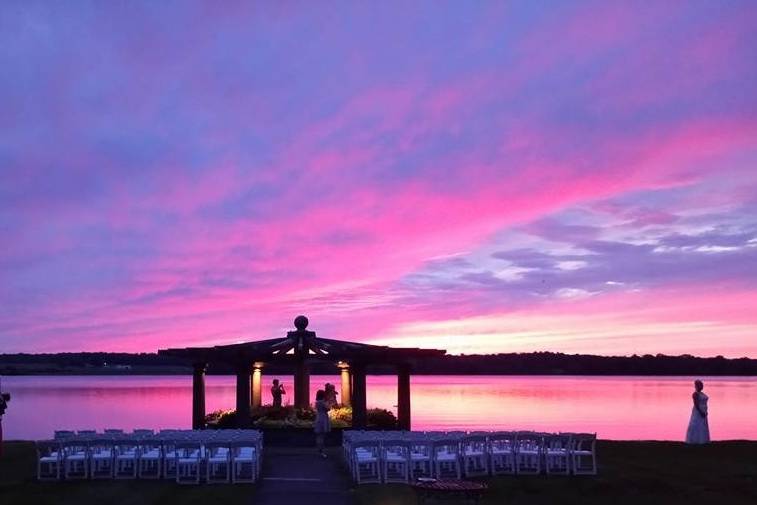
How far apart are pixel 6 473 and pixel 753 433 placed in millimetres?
39891

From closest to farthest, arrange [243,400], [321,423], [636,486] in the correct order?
[636,486] → [321,423] → [243,400]

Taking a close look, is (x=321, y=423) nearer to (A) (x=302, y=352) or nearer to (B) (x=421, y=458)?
(A) (x=302, y=352)

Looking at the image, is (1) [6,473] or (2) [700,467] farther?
(2) [700,467]

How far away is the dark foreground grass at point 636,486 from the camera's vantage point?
15.5 meters

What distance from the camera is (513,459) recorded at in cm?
1850

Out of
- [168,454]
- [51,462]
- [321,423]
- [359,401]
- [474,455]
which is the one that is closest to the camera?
[51,462]

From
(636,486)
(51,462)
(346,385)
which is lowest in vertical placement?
(636,486)

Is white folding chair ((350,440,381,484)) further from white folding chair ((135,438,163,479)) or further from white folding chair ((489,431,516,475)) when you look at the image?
white folding chair ((135,438,163,479))

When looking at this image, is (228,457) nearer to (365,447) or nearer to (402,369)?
(365,447)

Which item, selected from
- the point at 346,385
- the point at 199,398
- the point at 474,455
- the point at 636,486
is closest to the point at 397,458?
the point at 474,455

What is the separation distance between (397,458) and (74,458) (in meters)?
6.17

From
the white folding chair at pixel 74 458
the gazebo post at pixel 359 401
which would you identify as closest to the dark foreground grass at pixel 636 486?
the white folding chair at pixel 74 458

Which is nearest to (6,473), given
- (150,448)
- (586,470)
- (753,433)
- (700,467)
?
(150,448)

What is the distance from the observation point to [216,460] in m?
17.3
